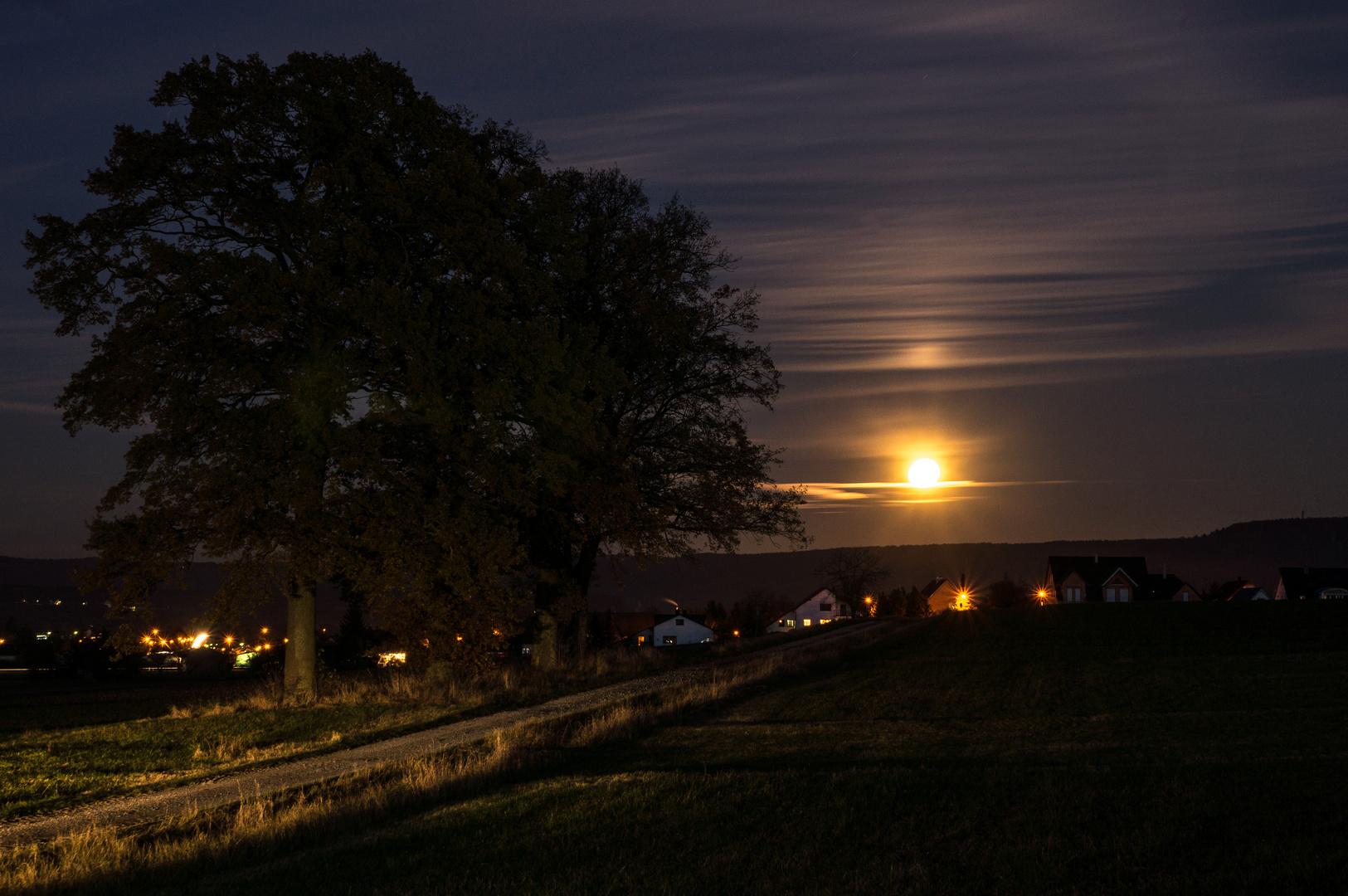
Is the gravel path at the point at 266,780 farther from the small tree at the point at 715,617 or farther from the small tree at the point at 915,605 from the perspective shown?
the small tree at the point at 715,617

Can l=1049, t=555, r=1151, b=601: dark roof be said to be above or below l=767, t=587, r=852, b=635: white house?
above

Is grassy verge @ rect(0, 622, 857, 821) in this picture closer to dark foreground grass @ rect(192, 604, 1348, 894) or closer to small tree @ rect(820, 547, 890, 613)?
dark foreground grass @ rect(192, 604, 1348, 894)

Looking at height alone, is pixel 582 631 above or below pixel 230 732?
above

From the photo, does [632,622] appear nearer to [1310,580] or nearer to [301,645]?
[1310,580]

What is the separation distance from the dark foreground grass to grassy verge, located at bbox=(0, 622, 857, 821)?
4748mm

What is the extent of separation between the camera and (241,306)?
18.8 metres

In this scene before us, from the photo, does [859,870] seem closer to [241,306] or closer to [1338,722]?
[1338,722]

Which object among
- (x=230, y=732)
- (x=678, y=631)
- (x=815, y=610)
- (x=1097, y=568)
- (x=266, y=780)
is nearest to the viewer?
(x=266, y=780)

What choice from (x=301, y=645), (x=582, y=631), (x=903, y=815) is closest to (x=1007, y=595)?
(x=582, y=631)

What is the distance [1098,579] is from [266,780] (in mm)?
116411

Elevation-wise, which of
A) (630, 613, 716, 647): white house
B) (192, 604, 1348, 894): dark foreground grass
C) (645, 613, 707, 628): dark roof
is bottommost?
(630, 613, 716, 647): white house

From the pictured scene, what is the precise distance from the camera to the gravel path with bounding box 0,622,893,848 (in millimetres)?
10953

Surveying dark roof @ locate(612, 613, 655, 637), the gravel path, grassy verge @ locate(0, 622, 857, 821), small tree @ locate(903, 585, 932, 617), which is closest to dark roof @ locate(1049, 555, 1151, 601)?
small tree @ locate(903, 585, 932, 617)

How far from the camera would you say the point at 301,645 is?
70.4 ft
